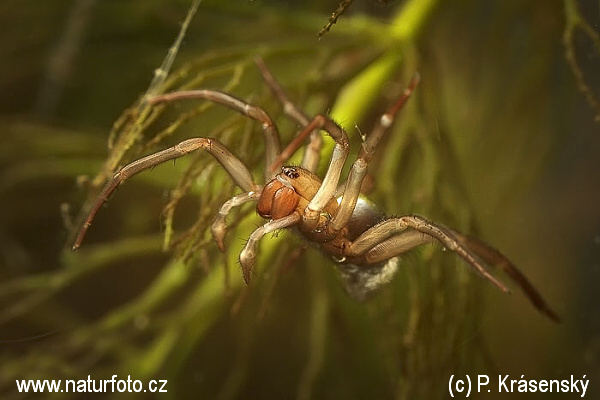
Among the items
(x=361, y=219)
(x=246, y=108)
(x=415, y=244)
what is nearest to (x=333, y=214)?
(x=361, y=219)

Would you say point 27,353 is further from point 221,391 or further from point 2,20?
point 2,20

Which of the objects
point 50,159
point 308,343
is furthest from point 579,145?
point 50,159

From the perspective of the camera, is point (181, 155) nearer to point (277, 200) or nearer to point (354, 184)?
point (277, 200)

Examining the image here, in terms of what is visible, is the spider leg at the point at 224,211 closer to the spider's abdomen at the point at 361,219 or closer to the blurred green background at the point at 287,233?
the blurred green background at the point at 287,233

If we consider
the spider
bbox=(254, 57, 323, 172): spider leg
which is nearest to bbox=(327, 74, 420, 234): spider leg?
the spider

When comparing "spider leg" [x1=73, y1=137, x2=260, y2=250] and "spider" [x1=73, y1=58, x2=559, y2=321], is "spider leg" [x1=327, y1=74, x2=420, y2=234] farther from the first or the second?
"spider leg" [x1=73, y1=137, x2=260, y2=250]
